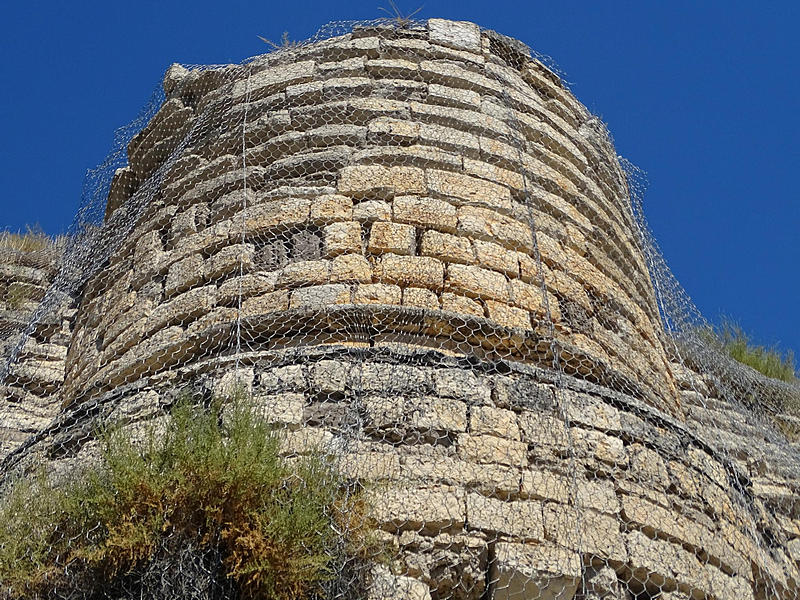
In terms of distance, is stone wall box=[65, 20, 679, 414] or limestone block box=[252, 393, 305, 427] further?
stone wall box=[65, 20, 679, 414]

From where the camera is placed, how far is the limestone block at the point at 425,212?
17.0ft

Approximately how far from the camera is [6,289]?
750 cm

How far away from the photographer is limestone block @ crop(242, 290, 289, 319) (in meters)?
4.83

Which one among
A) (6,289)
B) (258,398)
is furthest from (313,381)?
(6,289)

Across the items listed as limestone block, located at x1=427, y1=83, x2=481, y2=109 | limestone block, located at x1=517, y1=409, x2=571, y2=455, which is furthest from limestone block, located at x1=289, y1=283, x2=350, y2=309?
limestone block, located at x1=427, y1=83, x2=481, y2=109

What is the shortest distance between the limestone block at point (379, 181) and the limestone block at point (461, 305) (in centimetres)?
67

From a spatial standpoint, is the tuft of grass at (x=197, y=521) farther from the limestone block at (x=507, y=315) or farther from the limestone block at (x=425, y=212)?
the limestone block at (x=425, y=212)

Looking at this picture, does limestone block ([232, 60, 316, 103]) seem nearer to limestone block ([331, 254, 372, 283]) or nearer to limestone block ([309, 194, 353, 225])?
limestone block ([309, 194, 353, 225])

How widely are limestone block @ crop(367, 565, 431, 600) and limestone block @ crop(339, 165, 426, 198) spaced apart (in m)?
2.08

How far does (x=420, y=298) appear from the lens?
15.9ft

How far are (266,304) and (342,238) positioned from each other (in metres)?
0.49

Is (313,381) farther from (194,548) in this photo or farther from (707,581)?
(707,581)

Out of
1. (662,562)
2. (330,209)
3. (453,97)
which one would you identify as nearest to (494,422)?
(662,562)

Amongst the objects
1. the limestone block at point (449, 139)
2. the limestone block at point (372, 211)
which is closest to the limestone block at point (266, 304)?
the limestone block at point (372, 211)
